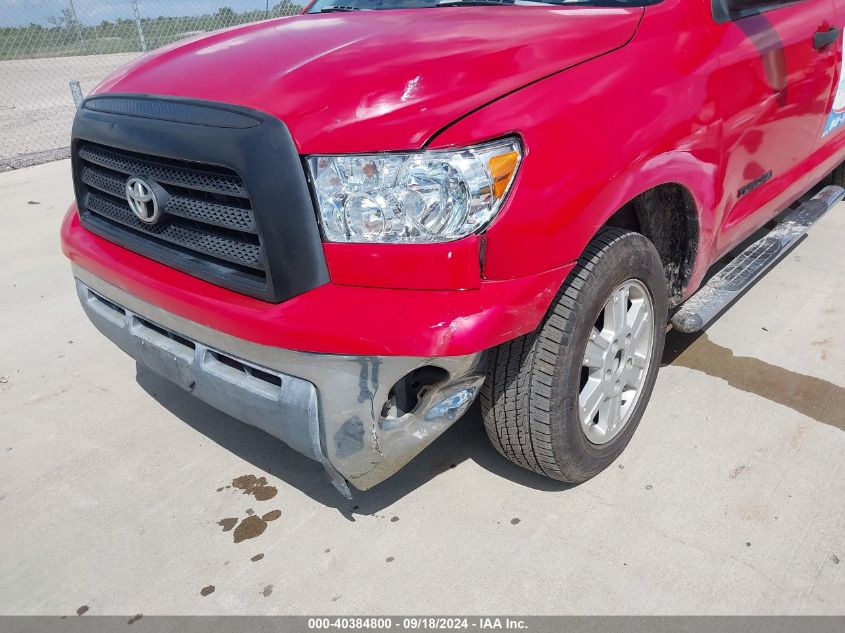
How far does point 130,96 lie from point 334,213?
91cm

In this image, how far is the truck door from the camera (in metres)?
2.55

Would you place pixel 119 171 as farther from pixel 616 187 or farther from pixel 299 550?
pixel 616 187

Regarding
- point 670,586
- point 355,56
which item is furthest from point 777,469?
point 355,56

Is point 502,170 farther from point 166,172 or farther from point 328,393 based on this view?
point 166,172

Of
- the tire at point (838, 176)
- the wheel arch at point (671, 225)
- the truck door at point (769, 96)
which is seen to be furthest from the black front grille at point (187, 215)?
the tire at point (838, 176)

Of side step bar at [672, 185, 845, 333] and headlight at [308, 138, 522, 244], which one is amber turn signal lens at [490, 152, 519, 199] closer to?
headlight at [308, 138, 522, 244]

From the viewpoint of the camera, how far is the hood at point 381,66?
1835 mm

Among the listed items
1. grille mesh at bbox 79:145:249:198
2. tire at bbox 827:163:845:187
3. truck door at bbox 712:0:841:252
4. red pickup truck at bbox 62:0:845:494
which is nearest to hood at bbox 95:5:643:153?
red pickup truck at bbox 62:0:845:494

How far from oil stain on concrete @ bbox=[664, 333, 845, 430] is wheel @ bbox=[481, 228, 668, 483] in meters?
0.64

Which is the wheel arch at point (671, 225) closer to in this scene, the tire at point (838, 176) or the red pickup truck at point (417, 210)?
the red pickup truck at point (417, 210)

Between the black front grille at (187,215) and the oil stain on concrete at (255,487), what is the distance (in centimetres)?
88

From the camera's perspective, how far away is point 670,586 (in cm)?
207

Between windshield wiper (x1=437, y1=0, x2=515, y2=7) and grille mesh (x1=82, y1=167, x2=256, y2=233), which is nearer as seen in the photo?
grille mesh (x1=82, y1=167, x2=256, y2=233)

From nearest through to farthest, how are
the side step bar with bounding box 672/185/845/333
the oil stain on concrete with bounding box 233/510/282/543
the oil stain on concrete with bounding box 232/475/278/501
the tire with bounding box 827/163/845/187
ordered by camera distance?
1. the oil stain on concrete with bounding box 233/510/282/543
2. the oil stain on concrete with bounding box 232/475/278/501
3. the side step bar with bounding box 672/185/845/333
4. the tire with bounding box 827/163/845/187
